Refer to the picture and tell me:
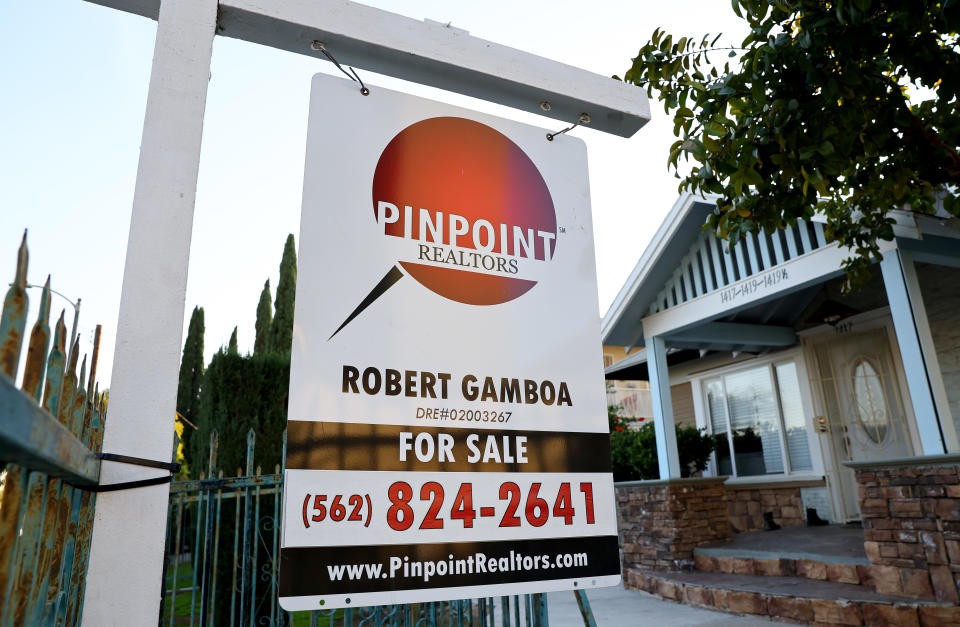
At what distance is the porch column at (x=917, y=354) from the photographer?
18.8 ft

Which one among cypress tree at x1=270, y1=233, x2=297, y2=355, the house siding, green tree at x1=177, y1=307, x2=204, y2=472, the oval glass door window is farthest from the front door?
green tree at x1=177, y1=307, x2=204, y2=472

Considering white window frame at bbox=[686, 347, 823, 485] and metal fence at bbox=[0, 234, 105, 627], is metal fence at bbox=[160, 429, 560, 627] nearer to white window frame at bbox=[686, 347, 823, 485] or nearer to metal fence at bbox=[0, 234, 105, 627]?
metal fence at bbox=[0, 234, 105, 627]

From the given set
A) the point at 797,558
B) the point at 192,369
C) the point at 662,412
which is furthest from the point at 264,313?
the point at 797,558

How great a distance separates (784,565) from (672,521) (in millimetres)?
1588

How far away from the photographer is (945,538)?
5301 mm

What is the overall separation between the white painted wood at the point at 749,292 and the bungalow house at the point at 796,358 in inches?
0.7

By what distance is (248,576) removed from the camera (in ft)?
19.0

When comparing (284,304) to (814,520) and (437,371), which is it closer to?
(814,520)

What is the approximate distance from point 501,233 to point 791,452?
31.7 feet

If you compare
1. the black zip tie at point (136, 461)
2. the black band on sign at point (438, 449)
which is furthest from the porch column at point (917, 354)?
the black zip tie at point (136, 461)

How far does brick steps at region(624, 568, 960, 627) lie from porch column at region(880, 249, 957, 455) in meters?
1.39

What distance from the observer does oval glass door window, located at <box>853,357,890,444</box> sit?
884cm

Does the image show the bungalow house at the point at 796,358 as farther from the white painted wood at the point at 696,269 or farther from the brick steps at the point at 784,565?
the brick steps at the point at 784,565

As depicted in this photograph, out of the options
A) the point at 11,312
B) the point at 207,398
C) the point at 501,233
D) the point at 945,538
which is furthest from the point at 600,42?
the point at 207,398
